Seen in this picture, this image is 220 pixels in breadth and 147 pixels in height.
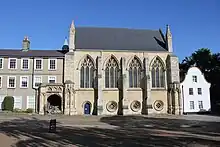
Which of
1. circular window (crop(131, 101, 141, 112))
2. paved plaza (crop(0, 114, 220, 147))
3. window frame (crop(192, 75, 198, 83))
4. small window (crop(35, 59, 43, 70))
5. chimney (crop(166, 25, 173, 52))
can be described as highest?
chimney (crop(166, 25, 173, 52))

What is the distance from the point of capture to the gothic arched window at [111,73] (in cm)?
4260

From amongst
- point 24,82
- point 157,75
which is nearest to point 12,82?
point 24,82

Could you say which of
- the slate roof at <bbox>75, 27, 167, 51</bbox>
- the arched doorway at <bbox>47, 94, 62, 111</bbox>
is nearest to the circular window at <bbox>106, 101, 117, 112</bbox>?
the arched doorway at <bbox>47, 94, 62, 111</bbox>

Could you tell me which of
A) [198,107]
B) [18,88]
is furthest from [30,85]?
[198,107]

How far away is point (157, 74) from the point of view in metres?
44.5

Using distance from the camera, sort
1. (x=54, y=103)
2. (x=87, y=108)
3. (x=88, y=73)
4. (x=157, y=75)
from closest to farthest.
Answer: (x=54, y=103), (x=87, y=108), (x=88, y=73), (x=157, y=75)

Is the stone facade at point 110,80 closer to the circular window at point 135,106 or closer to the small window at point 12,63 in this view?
the circular window at point 135,106

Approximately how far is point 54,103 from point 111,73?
1122 centimetres

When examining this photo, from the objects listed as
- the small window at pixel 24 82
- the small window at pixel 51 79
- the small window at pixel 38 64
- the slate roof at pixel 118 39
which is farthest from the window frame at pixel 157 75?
the small window at pixel 24 82

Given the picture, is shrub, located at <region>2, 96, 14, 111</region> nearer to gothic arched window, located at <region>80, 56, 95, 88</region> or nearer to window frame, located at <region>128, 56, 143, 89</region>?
gothic arched window, located at <region>80, 56, 95, 88</region>

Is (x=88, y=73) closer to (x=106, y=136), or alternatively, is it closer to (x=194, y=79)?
(x=194, y=79)

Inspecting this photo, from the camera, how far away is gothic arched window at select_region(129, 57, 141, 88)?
142 feet

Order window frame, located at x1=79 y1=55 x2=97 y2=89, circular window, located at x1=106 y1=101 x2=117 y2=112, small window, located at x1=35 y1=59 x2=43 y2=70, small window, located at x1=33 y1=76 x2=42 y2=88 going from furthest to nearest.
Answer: window frame, located at x1=79 y1=55 x2=97 y2=89 < circular window, located at x1=106 y1=101 x2=117 y2=112 < small window, located at x1=35 y1=59 x2=43 y2=70 < small window, located at x1=33 y1=76 x2=42 y2=88

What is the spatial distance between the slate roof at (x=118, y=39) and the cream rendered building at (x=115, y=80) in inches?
7.5
